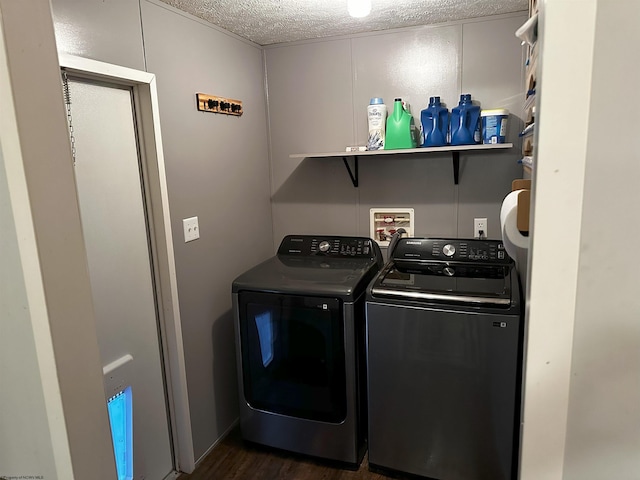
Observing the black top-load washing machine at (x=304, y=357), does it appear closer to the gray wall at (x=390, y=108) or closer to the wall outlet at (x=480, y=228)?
the gray wall at (x=390, y=108)

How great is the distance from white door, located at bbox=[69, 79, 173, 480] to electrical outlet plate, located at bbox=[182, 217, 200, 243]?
0.62ft

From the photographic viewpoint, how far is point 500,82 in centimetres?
226

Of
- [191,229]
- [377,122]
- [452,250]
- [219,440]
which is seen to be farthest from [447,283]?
[219,440]

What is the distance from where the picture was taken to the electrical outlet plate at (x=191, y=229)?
206 centimetres

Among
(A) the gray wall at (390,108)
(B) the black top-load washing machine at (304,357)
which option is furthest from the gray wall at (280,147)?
(B) the black top-load washing machine at (304,357)

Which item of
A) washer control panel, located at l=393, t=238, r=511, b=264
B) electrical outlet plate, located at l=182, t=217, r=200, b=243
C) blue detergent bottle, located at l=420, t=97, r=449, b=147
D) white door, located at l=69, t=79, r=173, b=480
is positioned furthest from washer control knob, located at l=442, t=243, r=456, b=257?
white door, located at l=69, t=79, r=173, b=480

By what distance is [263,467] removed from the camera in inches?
87.5

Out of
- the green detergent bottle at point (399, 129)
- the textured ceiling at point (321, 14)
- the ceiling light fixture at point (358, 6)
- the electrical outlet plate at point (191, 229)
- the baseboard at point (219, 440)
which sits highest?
the textured ceiling at point (321, 14)

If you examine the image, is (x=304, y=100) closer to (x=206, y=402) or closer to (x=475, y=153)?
(x=475, y=153)

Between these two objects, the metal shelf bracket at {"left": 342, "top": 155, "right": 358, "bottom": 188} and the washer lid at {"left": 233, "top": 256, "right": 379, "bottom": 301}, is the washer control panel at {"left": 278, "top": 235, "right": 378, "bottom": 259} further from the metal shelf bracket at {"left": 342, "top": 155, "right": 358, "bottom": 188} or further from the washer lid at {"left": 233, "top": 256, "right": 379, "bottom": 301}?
the metal shelf bracket at {"left": 342, "top": 155, "right": 358, "bottom": 188}

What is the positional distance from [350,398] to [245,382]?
58 cm

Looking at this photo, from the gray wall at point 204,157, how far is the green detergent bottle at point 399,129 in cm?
81

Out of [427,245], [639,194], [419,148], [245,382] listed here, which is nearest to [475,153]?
[419,148]

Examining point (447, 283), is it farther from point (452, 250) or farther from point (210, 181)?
point (210, 181)
